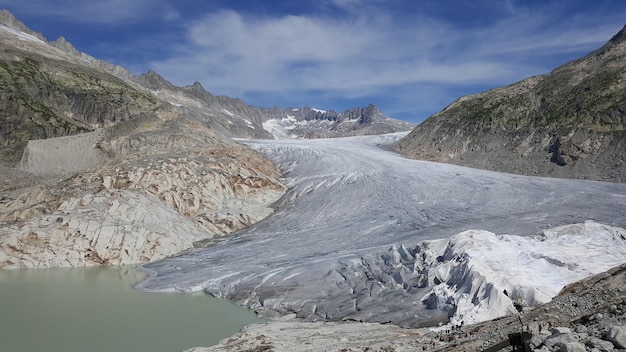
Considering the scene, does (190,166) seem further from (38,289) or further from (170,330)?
(170,330)

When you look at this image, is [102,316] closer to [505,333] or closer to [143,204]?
[143,204]

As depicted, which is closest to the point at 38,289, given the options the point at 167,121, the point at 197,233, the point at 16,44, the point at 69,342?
the point at 69,342

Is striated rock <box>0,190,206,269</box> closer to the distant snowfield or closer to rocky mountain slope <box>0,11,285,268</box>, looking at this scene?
rocky mountain slope <box>0,11,285,268</box>

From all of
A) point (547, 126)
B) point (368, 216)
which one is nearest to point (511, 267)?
point (368, 216)

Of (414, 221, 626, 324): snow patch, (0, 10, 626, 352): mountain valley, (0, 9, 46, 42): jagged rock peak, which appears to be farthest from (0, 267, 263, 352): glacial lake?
(0, 9, 46, 42): jagged rock peak

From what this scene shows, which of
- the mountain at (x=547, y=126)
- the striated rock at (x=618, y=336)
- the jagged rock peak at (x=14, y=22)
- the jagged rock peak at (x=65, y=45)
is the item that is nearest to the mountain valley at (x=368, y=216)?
the striated rock at (x=618, y=336)
